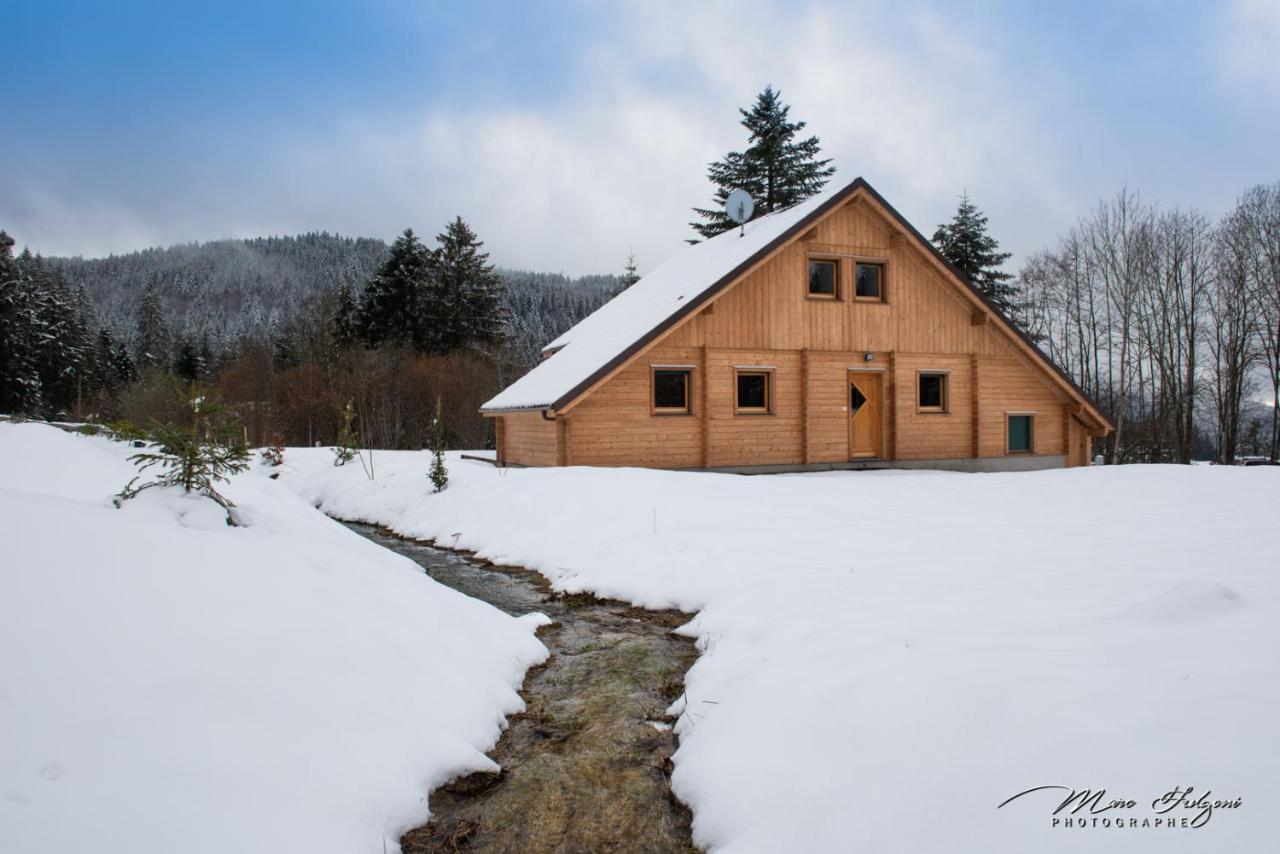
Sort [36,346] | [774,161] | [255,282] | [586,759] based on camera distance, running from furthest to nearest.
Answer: [255,282] → [36,346] → [774,161] → [586,759]

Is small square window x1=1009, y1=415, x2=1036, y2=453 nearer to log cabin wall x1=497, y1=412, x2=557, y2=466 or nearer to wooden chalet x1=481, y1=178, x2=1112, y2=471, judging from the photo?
wooden chalet x1=481, y1=178, x2=1112, y2=471

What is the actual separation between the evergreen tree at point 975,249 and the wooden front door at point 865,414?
2012cm

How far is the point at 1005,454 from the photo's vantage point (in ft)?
65.6

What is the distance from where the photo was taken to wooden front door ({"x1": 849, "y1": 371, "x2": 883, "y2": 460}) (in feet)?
61.0

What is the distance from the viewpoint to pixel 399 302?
133 feet

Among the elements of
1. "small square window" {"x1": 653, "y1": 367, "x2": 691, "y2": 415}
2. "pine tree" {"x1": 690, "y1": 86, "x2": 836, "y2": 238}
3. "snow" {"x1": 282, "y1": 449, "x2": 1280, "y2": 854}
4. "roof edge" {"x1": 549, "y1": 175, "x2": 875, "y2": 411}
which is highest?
"pine tree" {"x1": 690, "y1": 86, "x2": 836, "y2": 238}

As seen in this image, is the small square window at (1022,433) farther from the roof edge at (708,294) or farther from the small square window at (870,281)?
the roof edge at (708,294)

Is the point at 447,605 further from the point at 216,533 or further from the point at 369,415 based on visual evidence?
the point at 369,415

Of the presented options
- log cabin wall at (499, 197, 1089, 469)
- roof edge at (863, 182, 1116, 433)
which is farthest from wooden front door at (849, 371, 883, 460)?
roof edge at (863, 182, 1116, 433)

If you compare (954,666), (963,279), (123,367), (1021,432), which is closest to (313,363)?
(123,367)

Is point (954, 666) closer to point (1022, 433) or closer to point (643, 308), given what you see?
point (643, 308)

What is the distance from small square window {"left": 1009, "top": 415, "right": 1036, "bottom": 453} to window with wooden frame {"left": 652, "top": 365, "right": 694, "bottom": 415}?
32.6 feet

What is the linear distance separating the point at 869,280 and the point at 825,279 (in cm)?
131

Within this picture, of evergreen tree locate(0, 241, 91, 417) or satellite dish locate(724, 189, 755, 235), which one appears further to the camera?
evergreen tree locate(0, 241, 91, 417)
